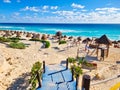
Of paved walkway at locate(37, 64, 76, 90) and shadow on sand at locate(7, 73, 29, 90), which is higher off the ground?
paved walkway at locate(37, 64, 76, 90)

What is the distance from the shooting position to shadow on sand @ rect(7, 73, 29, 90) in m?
15.1

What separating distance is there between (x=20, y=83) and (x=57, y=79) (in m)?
3.17

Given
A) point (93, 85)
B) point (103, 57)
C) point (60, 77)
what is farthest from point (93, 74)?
point (103, 57)

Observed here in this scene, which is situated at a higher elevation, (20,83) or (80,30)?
(80,30)

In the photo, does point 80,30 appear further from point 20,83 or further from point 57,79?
point 57,79

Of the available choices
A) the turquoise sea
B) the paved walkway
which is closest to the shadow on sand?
the paved walkway

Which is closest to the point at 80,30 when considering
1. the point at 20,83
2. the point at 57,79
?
the point at 20,83

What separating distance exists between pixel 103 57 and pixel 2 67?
13137mm

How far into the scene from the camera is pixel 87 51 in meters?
30.9

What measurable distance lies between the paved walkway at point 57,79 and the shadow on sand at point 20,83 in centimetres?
167

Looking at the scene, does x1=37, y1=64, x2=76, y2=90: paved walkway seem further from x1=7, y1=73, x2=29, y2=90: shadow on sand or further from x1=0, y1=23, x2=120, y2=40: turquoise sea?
x1=0, y1=23, x2=120, y2=40: turquoise sea

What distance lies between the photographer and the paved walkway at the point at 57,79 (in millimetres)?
13470

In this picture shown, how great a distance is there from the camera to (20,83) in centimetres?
1593

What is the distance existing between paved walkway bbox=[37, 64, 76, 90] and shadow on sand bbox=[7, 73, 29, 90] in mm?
1667
